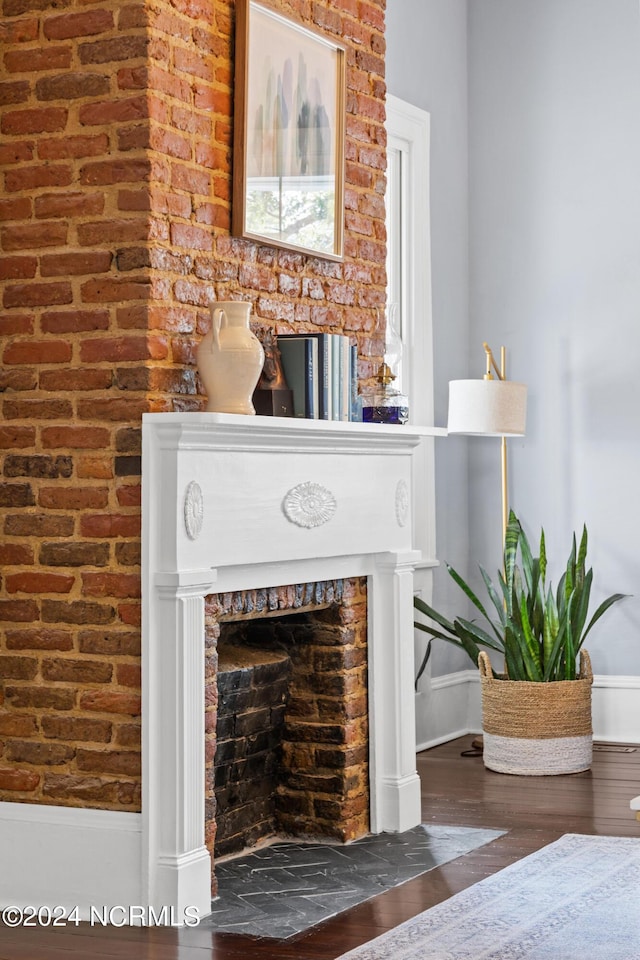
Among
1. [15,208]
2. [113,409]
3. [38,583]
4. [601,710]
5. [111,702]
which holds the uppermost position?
[15,208]

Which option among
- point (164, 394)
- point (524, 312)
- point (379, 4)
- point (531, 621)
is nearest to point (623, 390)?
point (524, 312)

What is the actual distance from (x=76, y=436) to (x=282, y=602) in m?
0.79

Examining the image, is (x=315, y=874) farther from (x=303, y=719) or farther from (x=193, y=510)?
(x=193, y=510)

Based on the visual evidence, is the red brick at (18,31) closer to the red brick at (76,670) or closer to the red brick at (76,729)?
the red brick at (76,670)

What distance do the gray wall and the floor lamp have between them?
411 mm

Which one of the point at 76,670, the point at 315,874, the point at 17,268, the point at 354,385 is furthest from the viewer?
the point at 354,385

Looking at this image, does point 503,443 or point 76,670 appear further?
point 503,443

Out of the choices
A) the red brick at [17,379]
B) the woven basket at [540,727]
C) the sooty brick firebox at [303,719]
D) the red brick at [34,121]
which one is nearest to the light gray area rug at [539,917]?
the sooty brick firebox at [303,719]

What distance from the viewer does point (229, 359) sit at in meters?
3.42

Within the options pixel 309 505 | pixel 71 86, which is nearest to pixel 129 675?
pixel 309 505

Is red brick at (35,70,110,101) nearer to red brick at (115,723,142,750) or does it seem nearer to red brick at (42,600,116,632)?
red brick at (42,600,116,632)

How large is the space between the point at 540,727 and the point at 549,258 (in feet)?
6.84

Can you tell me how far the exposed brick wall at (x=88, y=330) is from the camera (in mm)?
3361

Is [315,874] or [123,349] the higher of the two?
[123,349]
